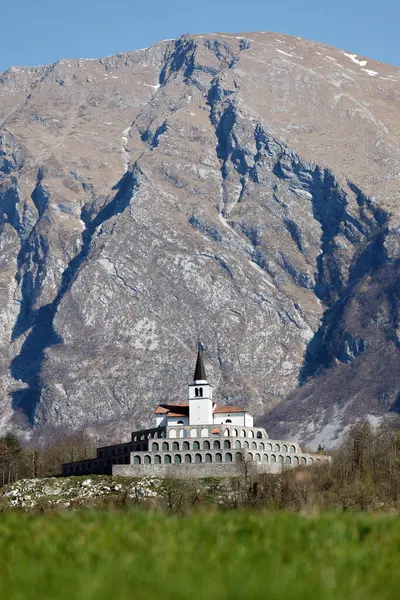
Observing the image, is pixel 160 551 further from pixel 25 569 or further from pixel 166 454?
pixel 166 454

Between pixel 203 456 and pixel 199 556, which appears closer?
pixel 199 556

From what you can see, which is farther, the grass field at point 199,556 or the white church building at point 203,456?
the white church building at point 203,456

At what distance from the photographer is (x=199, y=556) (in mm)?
32406

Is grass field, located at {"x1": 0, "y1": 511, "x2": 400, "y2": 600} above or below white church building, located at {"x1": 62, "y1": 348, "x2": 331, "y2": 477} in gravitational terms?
below

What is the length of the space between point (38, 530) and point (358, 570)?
39.1 ft

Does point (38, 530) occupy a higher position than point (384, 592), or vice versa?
point (38, 530)

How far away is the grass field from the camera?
2764 cm

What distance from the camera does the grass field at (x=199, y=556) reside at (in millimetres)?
27641

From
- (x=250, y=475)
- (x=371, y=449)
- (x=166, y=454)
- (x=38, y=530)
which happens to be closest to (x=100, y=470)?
(x=166, y=454)

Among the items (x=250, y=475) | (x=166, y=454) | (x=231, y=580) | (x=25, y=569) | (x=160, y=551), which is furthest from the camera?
(x=166, y=454)

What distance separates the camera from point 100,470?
650 feet

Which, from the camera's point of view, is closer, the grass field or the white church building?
the grass field

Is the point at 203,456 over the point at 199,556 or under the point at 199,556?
over

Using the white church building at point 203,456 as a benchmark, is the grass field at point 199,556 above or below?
below
